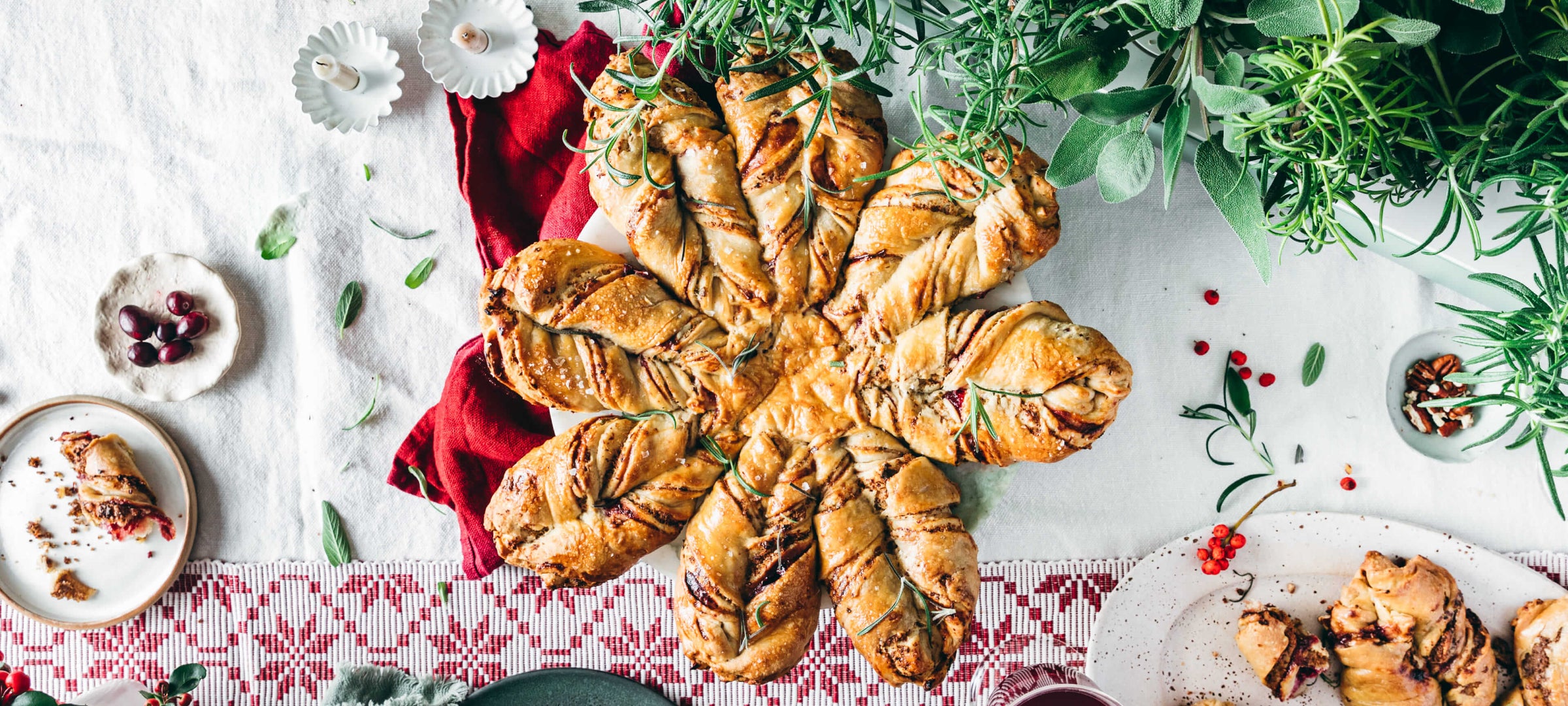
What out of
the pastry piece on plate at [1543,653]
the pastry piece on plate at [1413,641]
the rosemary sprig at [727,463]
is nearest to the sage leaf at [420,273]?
the rosemary sprig at [727,463]

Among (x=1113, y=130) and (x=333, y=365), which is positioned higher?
(x=1113, y=130)

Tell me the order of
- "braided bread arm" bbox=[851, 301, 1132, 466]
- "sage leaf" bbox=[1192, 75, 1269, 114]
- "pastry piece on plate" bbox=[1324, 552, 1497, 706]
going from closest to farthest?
"sage leaf" bbox=[1192, 75, 1269, 114] → "braided bread arm" bbox=[851, 301, 1132, 466] → "pastry piece on plate" bbox=[1324, 552, 1497, 706]

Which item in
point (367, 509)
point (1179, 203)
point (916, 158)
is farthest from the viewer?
point (367, 509)

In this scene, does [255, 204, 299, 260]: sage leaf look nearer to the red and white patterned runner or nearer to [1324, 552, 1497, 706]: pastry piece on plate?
the red and white patterned runner

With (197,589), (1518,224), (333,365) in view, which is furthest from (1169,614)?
(197,589)

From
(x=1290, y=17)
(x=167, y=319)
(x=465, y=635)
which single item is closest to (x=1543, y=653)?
(x=1290, y=17)

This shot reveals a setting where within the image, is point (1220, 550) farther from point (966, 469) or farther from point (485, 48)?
point (485, 48)

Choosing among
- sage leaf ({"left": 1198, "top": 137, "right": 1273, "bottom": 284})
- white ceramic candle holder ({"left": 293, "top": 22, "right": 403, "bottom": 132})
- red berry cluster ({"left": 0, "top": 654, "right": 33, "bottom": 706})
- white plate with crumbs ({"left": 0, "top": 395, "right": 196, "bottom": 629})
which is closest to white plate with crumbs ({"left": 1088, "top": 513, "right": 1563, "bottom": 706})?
sage leaf ({"left": 1198, "top": 137, "right": 1273, "bottom": 284})

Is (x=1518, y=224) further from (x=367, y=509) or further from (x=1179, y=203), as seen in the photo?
(x=367, y=509)
